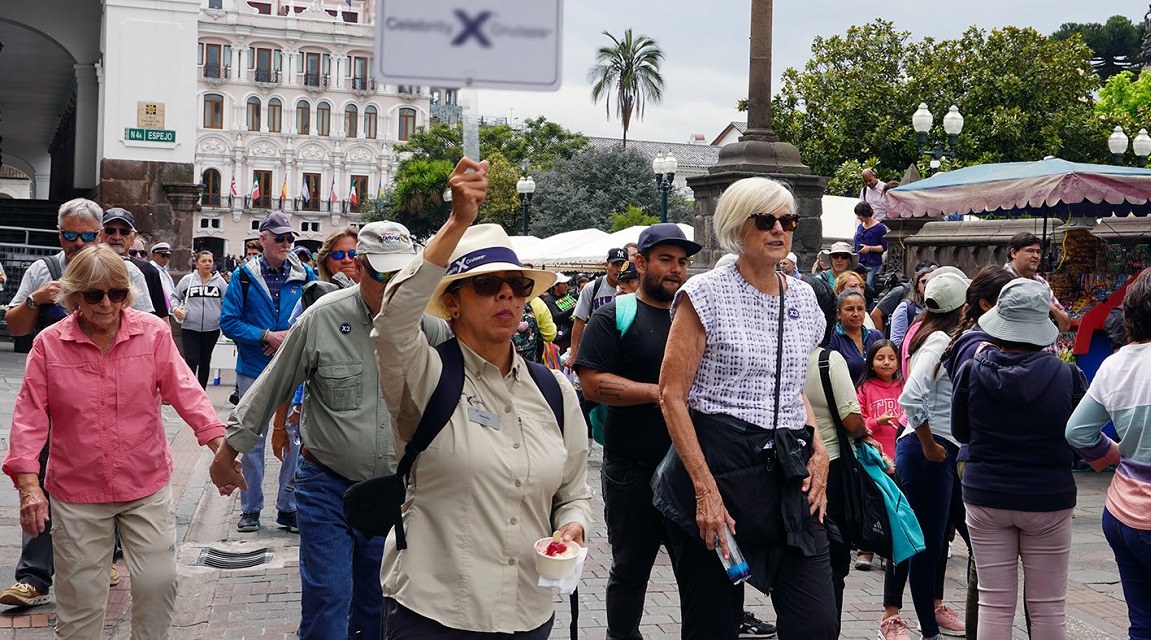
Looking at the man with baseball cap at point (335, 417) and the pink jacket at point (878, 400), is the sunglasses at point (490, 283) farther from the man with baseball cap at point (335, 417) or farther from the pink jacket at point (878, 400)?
the pink jacket at point (878, 400)

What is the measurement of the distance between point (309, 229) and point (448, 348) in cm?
8003

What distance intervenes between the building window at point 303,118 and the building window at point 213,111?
4.86m

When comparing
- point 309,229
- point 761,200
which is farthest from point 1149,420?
point 309,229

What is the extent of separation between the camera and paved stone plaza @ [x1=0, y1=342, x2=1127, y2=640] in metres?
5.93

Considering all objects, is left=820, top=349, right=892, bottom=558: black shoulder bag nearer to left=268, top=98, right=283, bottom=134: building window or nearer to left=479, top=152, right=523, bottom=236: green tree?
left=479, top=152, right=523, bottom=236: green tree

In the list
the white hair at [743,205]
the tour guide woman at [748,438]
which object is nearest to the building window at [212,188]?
the white hair at [743,205]

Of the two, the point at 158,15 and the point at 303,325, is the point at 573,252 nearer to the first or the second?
the point at 158,15

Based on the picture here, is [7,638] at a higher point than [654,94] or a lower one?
lower

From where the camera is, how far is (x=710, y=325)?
4.05 m

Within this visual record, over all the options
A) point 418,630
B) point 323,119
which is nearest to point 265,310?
point 418,630

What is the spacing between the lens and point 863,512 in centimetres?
443

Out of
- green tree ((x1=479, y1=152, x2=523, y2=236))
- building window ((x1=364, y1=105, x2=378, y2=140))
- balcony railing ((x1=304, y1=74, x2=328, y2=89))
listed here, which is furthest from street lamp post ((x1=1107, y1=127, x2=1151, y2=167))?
balcony railing ((x1=304, y1=74, x2=328, y2=89))

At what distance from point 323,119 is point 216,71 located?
7336 millimetres

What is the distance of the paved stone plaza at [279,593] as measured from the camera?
5930 millimetres
